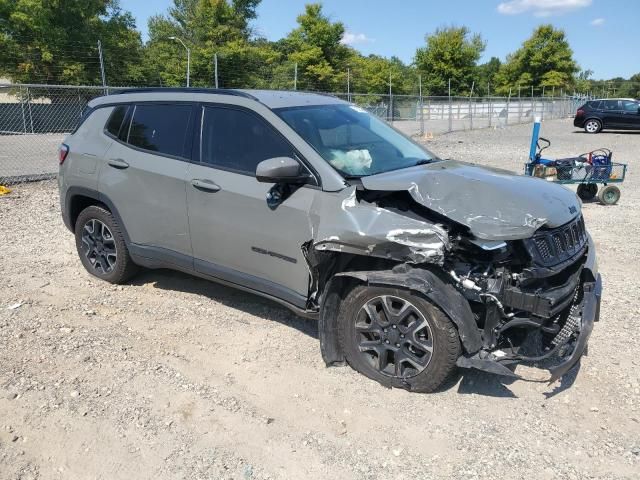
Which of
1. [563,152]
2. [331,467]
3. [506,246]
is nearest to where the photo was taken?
[331,467]

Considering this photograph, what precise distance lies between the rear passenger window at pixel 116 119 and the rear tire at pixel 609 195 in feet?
25.8

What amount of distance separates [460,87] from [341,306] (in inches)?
2297

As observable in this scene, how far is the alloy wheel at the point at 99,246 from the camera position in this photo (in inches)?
202

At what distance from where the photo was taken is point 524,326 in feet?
10.5

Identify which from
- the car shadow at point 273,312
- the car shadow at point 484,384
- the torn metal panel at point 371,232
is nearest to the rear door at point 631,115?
the car shadow at point 273,312

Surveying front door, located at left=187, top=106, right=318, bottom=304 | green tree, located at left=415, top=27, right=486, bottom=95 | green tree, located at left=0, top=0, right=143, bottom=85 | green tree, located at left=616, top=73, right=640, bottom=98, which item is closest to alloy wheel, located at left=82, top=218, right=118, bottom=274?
front door, located at left=187, top=106, right=318, bottom=304

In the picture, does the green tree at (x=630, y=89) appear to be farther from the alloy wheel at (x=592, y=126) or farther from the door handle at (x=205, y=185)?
the door handle at (x=205, y=185)

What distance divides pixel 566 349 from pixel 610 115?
2648 cm

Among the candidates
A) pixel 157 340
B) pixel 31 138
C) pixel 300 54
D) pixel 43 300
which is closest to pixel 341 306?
pixel 157 340

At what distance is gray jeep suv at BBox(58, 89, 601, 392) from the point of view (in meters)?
3.19

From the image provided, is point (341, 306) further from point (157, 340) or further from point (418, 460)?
point (157, 340)

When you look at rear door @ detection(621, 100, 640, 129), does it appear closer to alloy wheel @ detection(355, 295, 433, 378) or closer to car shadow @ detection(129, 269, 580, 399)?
car shadow @ detection(129, 269, 580, 399)

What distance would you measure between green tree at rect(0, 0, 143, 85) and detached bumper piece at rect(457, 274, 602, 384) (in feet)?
102

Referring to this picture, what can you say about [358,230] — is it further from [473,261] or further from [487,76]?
[487,76]
